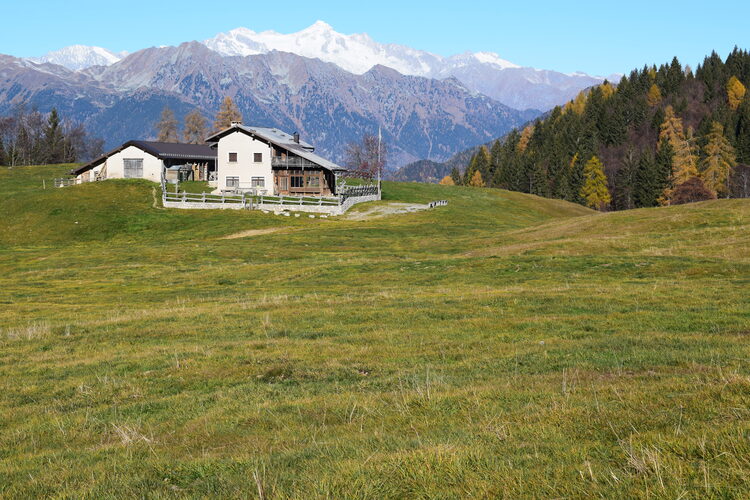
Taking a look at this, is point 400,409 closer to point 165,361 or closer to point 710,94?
point 165,361

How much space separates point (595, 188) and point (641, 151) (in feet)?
131

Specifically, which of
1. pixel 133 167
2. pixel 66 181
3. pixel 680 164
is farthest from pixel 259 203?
pixel 680 164

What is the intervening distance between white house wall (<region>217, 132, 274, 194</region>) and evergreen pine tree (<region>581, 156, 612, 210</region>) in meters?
86.9

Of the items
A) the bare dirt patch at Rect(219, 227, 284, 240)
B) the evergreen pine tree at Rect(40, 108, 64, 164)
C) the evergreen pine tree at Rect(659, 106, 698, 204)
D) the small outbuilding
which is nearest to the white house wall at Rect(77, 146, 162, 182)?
the small outbuilding

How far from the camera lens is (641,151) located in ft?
574

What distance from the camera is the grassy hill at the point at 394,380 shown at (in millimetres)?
6254

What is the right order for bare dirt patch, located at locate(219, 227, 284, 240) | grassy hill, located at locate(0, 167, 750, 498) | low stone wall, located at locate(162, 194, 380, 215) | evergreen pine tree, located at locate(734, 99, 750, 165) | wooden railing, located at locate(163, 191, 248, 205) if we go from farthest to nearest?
evergreen pine tree, located at locate(734, 99, 750, 165) < wooden railing, located at locate(163, 191, 248, 205) < low stone wall, located at locate(162, 194, 380, 215) < bare dirt patch, located at locate(219, 227, 284, 240) < grassy hill, located at locate(0, 167, 750, 498)

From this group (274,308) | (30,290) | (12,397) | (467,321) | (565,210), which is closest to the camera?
(12,397)

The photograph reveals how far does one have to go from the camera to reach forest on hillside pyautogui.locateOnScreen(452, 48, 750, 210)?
5325 inches

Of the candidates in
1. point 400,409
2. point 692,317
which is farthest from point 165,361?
point 692,317

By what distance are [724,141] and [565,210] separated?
61354 mm

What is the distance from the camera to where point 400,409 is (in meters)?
9.16

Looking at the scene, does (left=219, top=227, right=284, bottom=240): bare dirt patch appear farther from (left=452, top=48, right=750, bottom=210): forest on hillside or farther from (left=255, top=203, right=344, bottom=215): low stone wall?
(left=452, top=48, right=750, bottom=210): forest on hillside

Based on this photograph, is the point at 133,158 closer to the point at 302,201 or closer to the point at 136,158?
the point at 136,158
